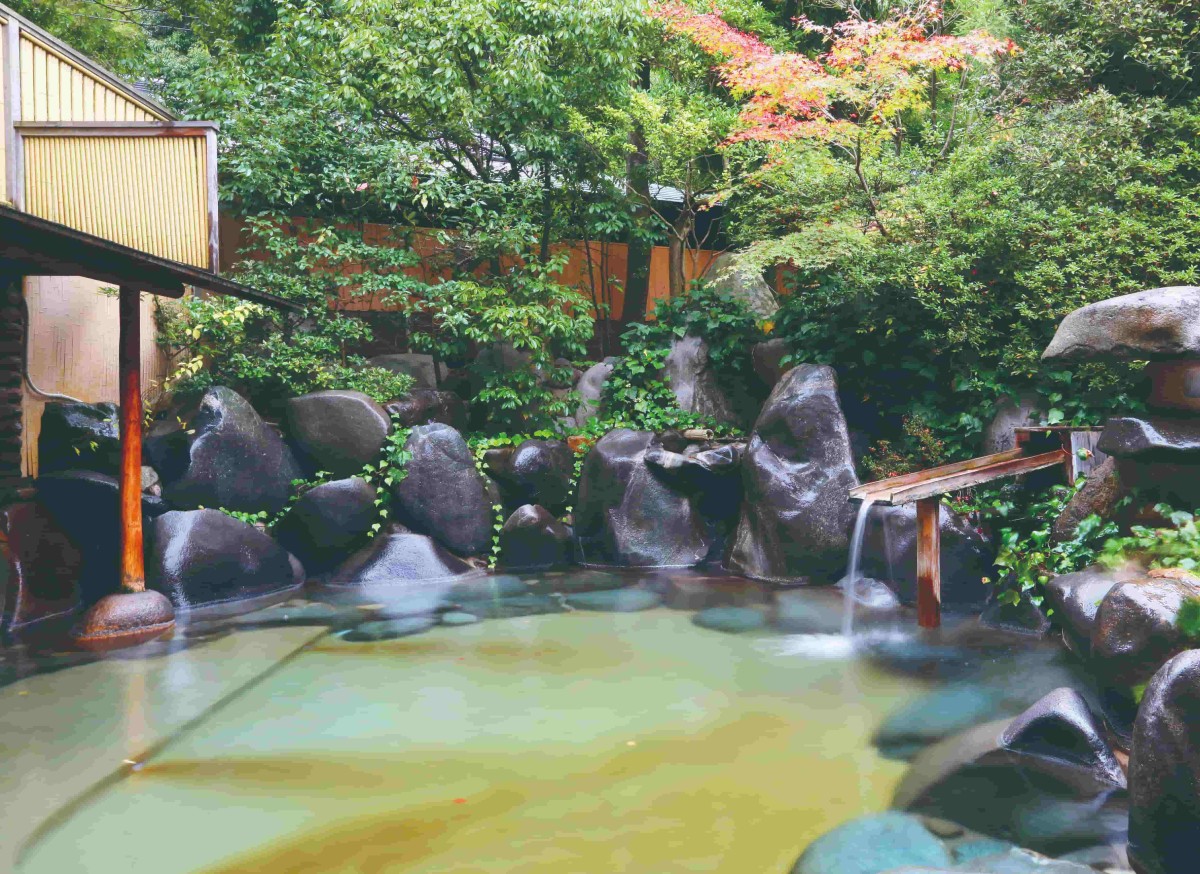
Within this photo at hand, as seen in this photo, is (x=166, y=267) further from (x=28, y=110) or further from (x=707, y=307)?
(x=707, y=307)

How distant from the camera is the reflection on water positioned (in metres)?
4.53

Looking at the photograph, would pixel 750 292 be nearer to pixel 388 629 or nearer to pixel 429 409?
pixel 429 409

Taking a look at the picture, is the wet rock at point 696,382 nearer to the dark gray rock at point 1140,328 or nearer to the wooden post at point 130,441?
the dark gray rock at point 1140,328

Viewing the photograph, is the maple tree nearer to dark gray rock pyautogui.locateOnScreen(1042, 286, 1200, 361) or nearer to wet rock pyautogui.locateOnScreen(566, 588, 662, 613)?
dark gray rock pyautogui.locateOnScreen(1042, 286, 1200, 361)

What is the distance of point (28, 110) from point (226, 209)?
360 centimetres

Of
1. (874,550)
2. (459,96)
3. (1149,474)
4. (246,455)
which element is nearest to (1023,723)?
(1149,474)

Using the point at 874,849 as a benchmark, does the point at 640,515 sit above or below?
above

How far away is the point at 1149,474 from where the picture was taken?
673 cm

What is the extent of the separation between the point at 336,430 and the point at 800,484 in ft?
18.3

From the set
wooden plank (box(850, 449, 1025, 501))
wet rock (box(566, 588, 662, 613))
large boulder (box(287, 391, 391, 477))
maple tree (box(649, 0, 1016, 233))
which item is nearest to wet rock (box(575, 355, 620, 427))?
large boulder (box(287, 391, 391, 477))

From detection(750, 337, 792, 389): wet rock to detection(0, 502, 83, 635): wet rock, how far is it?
8643 millimetres

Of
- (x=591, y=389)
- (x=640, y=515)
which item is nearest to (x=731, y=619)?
(x=640, y=515)

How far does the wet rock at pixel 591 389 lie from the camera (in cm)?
1377

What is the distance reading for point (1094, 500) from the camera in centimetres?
754
